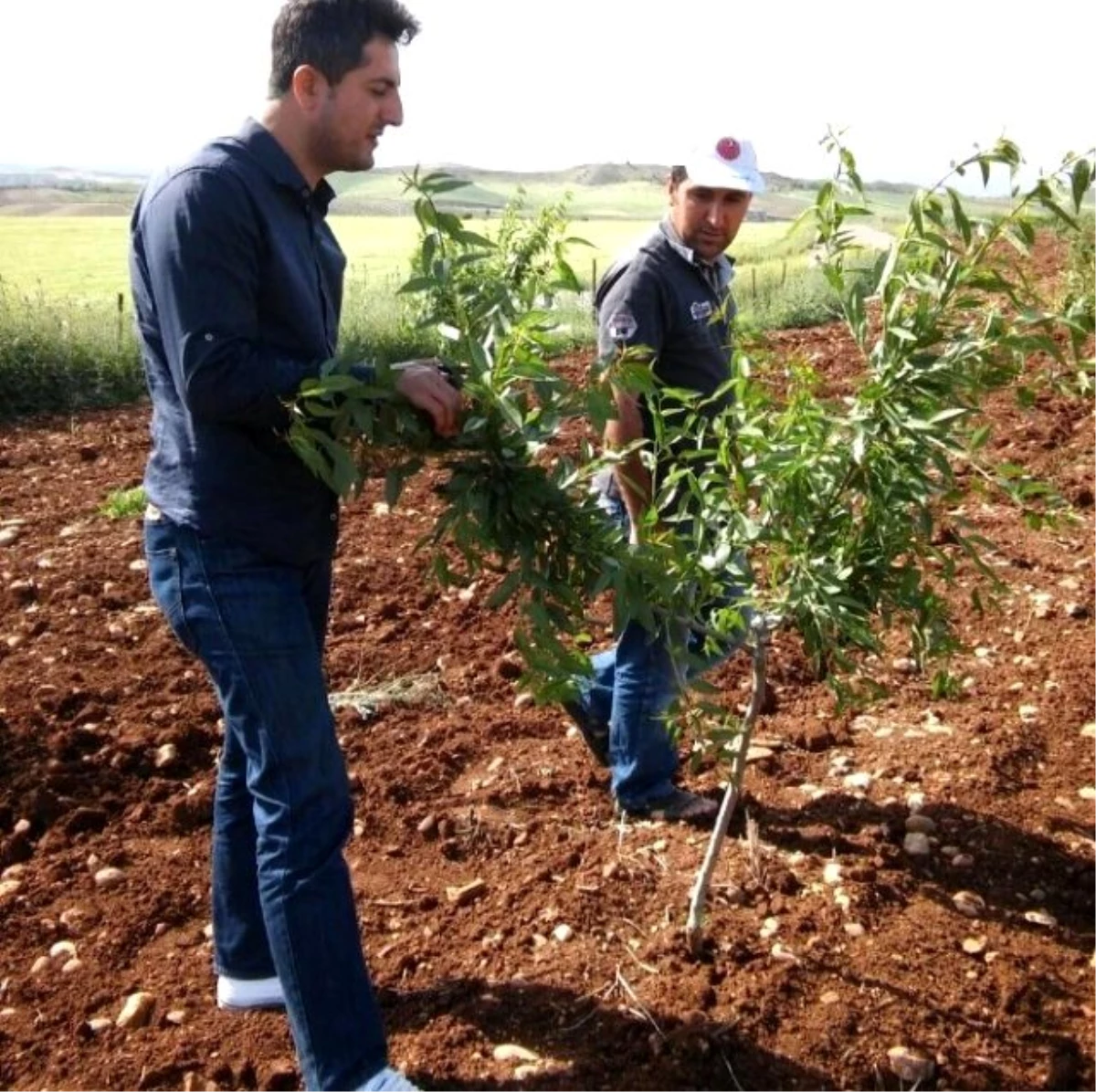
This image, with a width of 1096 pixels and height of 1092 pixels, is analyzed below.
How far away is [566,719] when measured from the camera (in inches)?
181

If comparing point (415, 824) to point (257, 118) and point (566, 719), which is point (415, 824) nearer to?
point (566, 719)

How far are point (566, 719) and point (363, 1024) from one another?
207 centimetres

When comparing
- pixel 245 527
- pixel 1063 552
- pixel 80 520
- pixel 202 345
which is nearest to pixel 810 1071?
pixel 245 527

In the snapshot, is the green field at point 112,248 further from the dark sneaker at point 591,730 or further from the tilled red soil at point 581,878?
the dark sneaker at point 591,730

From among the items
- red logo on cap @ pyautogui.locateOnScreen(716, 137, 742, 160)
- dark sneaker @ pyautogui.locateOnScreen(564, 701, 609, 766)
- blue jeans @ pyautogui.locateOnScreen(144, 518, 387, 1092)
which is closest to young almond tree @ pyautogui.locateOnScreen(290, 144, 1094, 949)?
blue jeans @ pyautogui.locateOnScreen(144, 518, 387, 1092)

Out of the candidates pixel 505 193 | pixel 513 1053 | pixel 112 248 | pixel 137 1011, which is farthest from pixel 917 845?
pixel 505 193

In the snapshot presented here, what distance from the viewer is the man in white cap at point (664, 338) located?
3355 mm

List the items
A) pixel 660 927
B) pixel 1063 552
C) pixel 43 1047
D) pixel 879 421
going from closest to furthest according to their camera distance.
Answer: pixel 879 421, pixel 43 1047, pixel 660 927, pixel 1063 552

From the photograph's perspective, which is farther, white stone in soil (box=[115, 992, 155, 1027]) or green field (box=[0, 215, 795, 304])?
green field (box=[0, 215, 795, 304])

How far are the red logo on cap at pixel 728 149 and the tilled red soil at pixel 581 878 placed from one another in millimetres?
1394

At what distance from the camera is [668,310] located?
11.2 feet

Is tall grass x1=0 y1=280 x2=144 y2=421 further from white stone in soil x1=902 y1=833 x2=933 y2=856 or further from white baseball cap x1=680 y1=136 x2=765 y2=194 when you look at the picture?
white stone in soil x1=902 y1=833 x2=933 y2=856

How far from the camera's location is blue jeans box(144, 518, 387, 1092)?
8.20 feet

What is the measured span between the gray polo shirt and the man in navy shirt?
0.92 m
